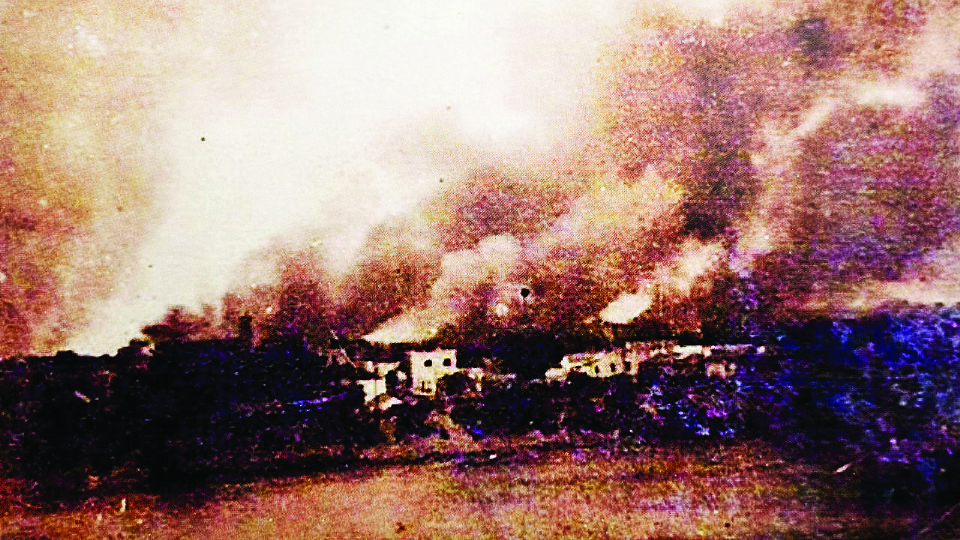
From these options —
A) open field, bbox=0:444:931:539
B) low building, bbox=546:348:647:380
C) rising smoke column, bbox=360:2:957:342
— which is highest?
rising smoke column, bbox=360:2:957:342

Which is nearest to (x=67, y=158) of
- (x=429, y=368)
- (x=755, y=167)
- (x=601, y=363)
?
(x=429, y=368)

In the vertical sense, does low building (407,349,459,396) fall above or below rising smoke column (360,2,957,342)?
below

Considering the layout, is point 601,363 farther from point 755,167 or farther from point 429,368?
point 755,167

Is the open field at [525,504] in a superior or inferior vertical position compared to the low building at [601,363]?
inferior

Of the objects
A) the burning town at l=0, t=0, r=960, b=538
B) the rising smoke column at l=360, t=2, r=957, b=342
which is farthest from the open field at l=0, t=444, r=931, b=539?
the rising smoke column at l=360, t=2, r=957, b=342

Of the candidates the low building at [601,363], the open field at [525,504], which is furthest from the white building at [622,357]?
the open field at [525,504]

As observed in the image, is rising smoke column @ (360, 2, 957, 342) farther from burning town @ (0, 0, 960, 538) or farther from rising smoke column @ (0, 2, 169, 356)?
rising smoke column @ (0, 2, 169, 356)

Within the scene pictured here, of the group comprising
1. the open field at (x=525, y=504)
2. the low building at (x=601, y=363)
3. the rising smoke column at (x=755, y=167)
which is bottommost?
the open field at (x=525, y=504)

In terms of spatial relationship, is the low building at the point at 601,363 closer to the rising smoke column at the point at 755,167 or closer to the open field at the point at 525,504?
the rising smoke column at the point at 755,167
